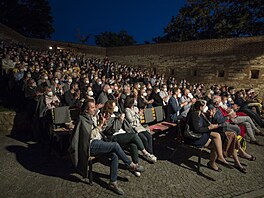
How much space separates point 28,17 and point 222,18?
3174 centimetres

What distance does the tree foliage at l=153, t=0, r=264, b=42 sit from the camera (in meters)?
20.0

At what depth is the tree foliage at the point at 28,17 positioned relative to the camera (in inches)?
1160

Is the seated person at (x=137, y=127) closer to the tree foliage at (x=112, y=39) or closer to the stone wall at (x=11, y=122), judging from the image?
the stone wall at (x=11, y=122)

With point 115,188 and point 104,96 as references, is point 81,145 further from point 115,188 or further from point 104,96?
point 104,96

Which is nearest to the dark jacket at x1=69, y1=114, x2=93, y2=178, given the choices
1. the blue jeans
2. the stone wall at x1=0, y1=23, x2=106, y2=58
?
the blue jeans

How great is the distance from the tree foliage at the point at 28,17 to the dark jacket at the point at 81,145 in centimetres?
3551

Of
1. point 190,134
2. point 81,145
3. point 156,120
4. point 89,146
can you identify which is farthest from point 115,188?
point 156,120

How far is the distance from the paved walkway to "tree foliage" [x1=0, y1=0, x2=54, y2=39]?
34.2m

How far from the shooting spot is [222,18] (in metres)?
21.5

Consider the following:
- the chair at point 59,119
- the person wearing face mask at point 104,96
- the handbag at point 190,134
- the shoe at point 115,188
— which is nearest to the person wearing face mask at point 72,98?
the person wearing face mask at point 104,96

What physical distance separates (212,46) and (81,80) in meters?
12.9

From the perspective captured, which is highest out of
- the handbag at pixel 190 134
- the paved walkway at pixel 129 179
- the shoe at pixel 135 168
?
the handbag at pixel 190 134

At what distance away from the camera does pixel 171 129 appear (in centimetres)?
575

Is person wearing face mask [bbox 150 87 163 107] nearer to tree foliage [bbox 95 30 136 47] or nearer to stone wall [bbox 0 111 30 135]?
stone wall [bbox 0 111 30 135]
